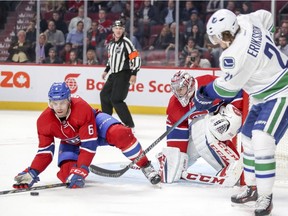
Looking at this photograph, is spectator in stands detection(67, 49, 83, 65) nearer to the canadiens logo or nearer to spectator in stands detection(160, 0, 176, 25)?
spectator in stands detection(160, 0, 176, 25)

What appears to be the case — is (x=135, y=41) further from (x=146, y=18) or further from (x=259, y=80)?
(x=259, y=80)

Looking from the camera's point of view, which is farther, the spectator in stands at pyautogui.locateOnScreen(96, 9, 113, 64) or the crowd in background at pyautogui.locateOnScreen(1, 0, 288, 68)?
the spectator in stands at pyautogui.locateOnScreen(96, 9, 113, 64)

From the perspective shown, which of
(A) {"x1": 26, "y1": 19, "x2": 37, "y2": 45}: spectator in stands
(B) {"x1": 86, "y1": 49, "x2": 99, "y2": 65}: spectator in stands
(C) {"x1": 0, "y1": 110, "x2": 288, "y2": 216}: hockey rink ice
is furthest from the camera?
(A) {"x1": 26, "y1": 19, "x2": 37, "y2": 45}: spectator in stands

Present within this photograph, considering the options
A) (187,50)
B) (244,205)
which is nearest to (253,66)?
(244,205)

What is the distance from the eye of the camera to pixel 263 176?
418cm

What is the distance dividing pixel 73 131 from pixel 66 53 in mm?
6369

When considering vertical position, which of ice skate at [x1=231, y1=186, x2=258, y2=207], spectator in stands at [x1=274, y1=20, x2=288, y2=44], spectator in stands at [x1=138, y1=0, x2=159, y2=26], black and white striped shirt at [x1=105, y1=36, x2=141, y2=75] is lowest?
ice skate at [x1=231, y1=186, x2=258, y2=207]

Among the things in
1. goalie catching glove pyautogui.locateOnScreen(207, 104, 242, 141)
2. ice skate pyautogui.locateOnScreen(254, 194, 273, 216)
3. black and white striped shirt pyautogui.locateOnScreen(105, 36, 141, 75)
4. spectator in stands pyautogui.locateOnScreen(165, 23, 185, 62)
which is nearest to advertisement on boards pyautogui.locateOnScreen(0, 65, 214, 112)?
spectator in stands pyautogui.locateOnScreen(165, 23, 185, 62)

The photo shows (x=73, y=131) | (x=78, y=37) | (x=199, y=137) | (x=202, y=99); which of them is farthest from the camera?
(x=78, y=37)

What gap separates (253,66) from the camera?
414 cm

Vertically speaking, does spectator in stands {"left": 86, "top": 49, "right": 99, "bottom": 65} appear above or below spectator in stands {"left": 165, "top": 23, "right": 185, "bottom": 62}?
below

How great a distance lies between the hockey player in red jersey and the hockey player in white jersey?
0.91 meters

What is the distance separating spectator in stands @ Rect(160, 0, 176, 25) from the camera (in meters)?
11.0

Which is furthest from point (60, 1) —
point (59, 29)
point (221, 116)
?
point (221, 116)
